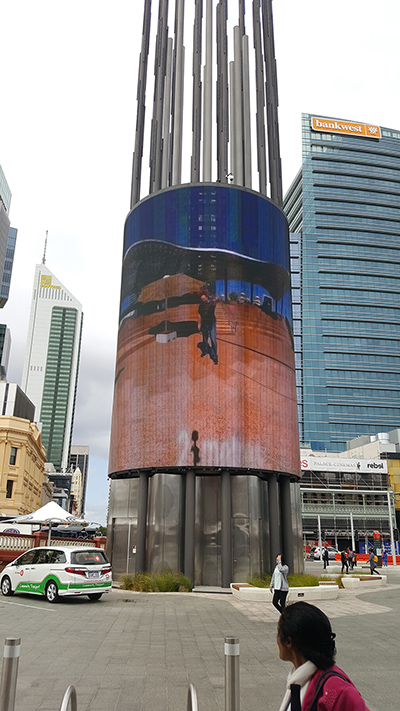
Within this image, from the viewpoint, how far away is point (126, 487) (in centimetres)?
2944

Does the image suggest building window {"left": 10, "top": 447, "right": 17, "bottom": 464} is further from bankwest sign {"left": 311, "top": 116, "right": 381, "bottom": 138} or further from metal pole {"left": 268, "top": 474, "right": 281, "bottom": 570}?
bankwest sign {"left": 311, "top": 116, "right": 381, "bottom": 138}

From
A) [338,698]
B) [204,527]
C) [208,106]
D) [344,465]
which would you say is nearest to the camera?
[338,698]

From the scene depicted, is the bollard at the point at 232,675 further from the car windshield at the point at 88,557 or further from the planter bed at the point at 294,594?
the planter bed at the point at 294,594

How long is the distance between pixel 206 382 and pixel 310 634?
24347 mm

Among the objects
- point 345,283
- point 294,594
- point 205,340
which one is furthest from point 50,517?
point 345,283

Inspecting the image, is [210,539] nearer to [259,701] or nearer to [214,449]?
[214,449]

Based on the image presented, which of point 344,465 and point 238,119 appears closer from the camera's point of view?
point 238,119

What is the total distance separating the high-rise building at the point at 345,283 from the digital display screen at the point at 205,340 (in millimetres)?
110089

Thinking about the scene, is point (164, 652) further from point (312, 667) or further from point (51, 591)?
point (51, 591)

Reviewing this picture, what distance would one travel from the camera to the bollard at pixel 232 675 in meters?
4.48

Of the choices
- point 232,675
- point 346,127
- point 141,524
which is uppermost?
point 346,127

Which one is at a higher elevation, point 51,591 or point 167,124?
point 167,124

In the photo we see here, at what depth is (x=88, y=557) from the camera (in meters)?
17.8

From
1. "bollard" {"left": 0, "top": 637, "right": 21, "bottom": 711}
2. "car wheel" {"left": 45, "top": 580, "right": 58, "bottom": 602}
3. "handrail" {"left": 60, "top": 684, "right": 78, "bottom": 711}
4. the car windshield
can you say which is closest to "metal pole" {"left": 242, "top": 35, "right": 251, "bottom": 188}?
the car windshield
